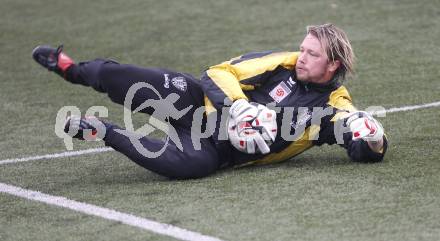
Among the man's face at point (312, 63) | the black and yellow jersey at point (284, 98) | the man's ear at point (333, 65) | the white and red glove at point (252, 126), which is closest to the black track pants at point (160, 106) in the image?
the black and yellow jersey at point (284, 98)

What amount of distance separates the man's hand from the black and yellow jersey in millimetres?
50

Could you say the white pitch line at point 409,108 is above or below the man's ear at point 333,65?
below

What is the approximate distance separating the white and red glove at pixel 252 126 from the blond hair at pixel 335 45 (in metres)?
0.50

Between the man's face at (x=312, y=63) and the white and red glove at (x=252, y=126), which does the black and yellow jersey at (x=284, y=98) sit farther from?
the white and red glove at (x=252, y=126)

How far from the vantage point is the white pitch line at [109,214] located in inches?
159

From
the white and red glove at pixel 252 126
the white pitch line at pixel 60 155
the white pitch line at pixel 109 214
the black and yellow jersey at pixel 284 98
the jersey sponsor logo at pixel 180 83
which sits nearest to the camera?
the white pitch line at pixel 109 214

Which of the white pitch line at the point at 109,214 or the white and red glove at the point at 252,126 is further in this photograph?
the white and red glove at the point at 252,126

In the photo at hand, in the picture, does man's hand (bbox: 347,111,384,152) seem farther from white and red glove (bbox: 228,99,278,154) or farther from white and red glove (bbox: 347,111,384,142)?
white and red glove (bbox: 228,99,278,154)

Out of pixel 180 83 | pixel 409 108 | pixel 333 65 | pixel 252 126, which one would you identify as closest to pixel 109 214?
pixel 252 126

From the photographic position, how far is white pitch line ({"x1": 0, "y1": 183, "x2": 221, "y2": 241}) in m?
4.04

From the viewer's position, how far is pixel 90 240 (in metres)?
4.03

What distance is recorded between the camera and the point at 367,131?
4.96 meters

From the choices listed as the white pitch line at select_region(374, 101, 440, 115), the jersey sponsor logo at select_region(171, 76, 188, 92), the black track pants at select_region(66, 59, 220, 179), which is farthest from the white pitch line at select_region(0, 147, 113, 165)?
the white pitch line at select_region(374, 101, 440, 115)

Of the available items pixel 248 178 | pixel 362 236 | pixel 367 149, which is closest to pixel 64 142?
pixel 248 178
